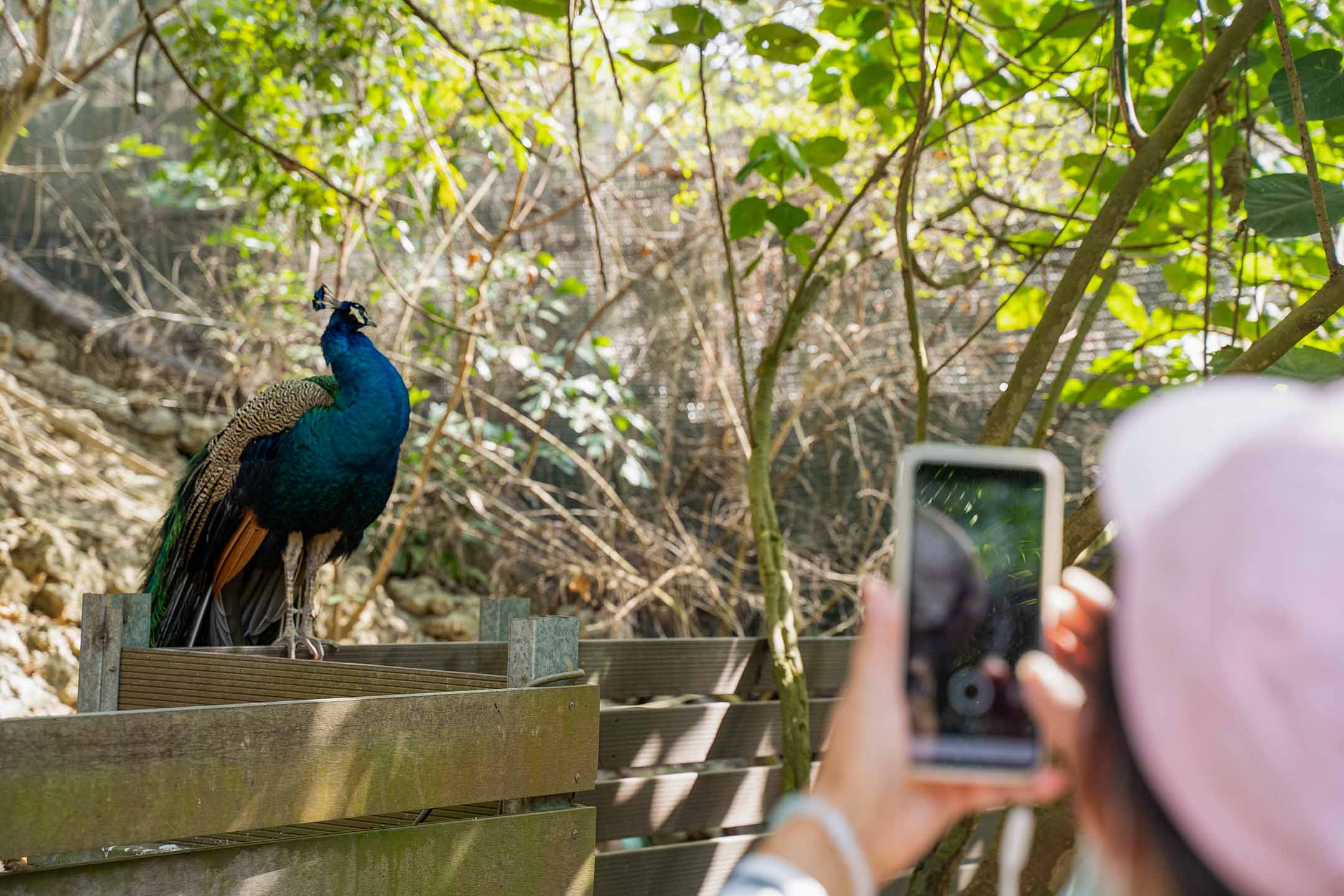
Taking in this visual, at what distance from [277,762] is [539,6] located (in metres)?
1.30

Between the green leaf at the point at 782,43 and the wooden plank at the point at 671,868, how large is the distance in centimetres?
157

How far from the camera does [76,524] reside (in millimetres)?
4895

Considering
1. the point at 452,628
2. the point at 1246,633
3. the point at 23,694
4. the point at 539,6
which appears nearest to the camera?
the point at 1246,633

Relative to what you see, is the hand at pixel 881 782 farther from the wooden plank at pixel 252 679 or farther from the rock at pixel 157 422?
the rock at pixel 157 422

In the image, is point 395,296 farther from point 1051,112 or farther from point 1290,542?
point 1290,542

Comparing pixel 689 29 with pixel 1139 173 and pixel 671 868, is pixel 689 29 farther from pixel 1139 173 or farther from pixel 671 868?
pixel 671 868

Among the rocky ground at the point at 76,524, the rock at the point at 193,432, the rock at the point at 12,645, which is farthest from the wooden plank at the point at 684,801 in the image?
the rock at the point at 193,432

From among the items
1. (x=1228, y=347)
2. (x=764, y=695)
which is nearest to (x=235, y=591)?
(x=764, y=695)

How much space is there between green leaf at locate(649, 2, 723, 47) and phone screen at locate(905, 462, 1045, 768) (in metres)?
1.51

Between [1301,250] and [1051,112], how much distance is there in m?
2.10

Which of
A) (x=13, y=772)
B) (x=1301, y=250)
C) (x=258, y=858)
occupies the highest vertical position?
(x=1301, y=250)

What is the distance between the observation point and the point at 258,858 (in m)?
1.25

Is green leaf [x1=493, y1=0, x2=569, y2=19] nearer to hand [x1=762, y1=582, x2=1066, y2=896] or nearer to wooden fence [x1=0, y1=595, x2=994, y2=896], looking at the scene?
wooden fence [x1=0, y1=595, x2=994, y2=896]

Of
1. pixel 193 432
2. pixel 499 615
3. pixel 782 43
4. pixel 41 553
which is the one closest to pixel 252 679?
pixel 499 615
